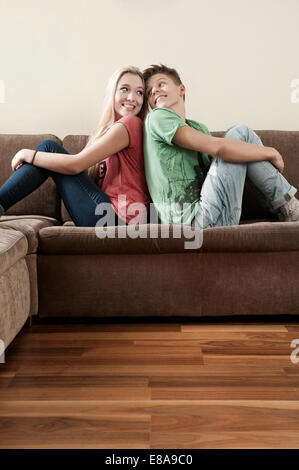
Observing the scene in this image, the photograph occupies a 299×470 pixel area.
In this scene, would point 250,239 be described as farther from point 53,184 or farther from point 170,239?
point 53,184

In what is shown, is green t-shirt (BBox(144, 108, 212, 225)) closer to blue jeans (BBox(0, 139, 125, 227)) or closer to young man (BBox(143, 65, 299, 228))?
young man (BBox(143, 65, 299, 228))

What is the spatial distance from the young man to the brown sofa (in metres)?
0.13

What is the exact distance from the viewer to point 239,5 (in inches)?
118

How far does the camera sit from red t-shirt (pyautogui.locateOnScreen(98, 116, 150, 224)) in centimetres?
214

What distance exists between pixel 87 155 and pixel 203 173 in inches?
21.7

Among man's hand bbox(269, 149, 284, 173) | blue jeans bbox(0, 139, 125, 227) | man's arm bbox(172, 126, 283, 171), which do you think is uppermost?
man's arm bbox(172, 126, 283, 171)

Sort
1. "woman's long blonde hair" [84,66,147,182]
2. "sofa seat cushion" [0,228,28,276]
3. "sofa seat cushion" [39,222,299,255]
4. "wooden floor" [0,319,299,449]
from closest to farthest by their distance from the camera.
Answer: "wooden floor" [0,319,299,449] < "sofa seat cushion" [0,228,28,276] < "sofa seat cushion" [39,222,299,255] < "woman's long blonde hair" [84,66,147,182]

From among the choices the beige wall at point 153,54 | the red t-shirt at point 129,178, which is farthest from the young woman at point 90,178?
the beige wall at point 153,54

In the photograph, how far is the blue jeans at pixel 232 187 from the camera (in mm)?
2031

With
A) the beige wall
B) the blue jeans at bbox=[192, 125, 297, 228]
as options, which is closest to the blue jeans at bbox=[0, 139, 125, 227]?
the blue jeans at bbox=[192, 125, 297, 228]

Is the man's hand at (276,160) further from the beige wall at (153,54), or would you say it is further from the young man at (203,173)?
the beige wall at (153,54)

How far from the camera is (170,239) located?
76.9 inches
